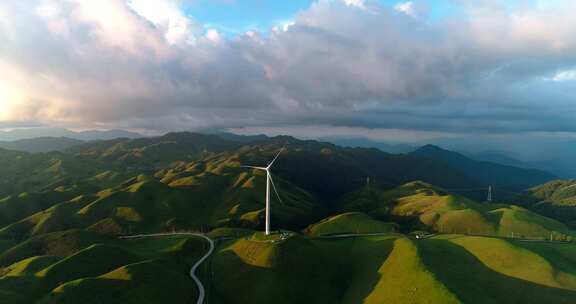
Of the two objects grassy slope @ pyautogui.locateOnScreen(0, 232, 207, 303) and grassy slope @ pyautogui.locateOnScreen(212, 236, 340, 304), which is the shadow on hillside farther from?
grassy slope @ pyautogui.locateOnScreen(0, 232, 207, 303)

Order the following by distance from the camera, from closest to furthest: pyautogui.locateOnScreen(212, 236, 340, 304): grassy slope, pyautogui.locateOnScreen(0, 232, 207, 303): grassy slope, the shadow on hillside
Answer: pyautogui.locateOnScreen(0, 232, 207, 303): grassy slope → the shadow on hillside → pyautogui.locateOnScreen(212, 236, 340, 304): grassy slope

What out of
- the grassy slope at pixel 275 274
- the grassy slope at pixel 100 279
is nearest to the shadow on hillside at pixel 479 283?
the grassy slope at pixel 275 274

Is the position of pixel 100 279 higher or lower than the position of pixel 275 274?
higher

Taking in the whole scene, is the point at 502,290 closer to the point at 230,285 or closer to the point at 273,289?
the point at 273,289

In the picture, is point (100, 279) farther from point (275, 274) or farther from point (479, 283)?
point (479, 283)

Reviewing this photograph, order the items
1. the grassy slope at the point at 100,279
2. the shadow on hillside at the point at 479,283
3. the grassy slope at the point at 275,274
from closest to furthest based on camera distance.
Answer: the grassy slope at the point at 100,279
the shadow on hillside at the point at 479,283
the grassy slope at the point at 275,274

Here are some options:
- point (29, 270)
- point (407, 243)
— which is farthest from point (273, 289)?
point (29, 270)

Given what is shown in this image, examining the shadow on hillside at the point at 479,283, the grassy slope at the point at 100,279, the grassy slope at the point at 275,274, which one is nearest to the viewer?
the grassy slope at the point at 100,279

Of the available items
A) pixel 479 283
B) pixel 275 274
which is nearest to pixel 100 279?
pixel 275 274

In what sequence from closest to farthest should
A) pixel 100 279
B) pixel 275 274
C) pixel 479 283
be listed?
pixel 100 279
pixel 479 283
pixel 275 274

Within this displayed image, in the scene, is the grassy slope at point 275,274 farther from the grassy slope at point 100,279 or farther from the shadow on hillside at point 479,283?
the shadow on hillside at point 479,283

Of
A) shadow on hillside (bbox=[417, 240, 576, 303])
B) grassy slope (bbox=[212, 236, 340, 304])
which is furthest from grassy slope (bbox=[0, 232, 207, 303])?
shadow on hillside (bbox=[417, 240, 576, 303])
